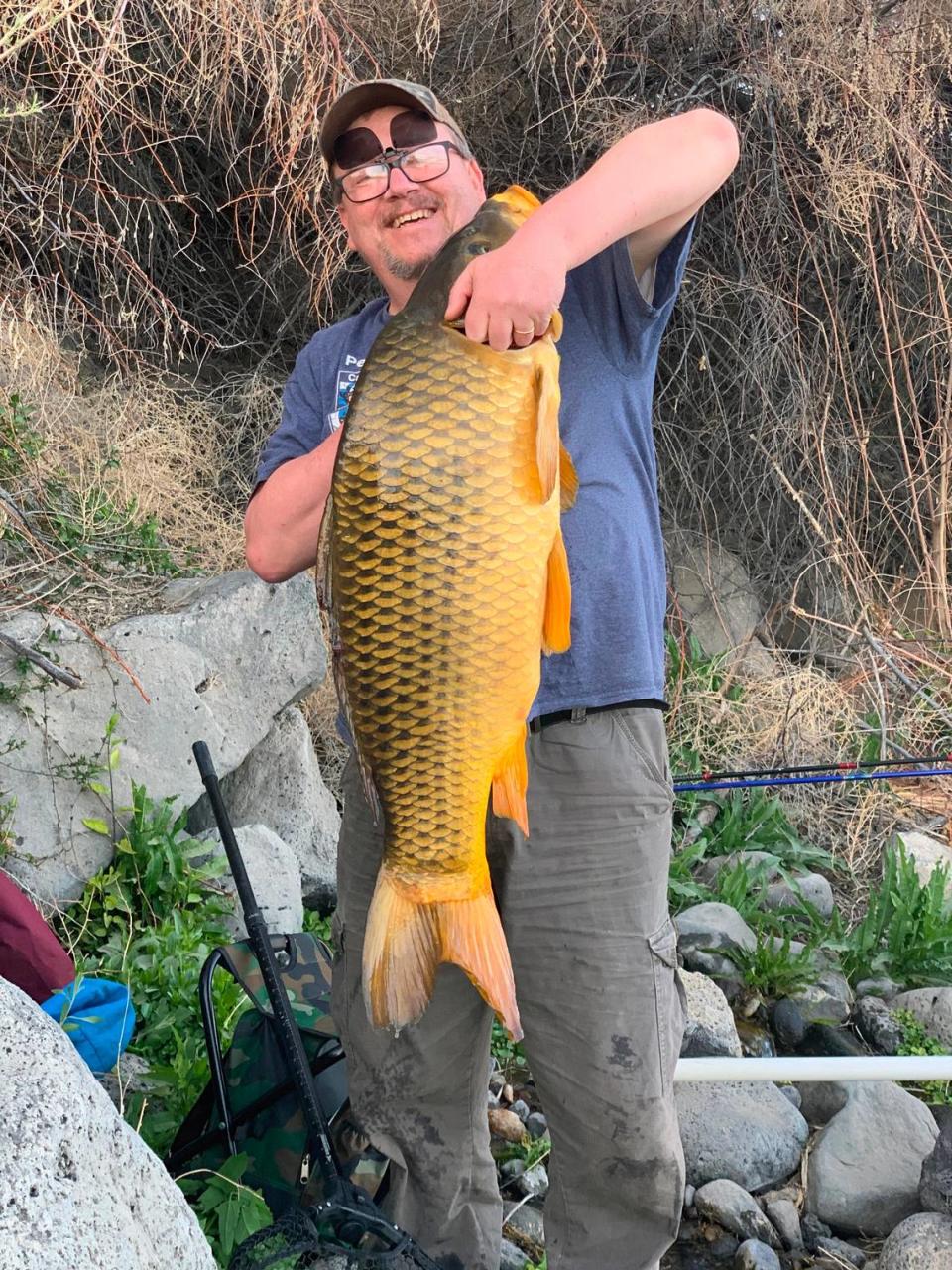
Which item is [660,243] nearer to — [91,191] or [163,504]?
[163,504]

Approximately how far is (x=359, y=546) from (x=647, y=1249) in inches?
52.6

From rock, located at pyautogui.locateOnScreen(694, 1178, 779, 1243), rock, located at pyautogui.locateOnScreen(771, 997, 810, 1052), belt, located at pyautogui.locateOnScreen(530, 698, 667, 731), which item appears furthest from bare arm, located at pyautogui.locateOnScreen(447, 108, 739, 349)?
rock, located at pyautogui.locateOnScreen(771, 997, 810, 1052)

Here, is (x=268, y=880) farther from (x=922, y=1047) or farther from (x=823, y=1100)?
(x=922, y=1047)

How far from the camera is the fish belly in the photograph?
4.71ft

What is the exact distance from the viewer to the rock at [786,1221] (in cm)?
323

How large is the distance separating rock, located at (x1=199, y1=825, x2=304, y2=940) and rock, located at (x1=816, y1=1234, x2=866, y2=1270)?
1.78 meters

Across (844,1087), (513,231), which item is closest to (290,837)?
(844,1087)

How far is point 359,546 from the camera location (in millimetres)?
1493

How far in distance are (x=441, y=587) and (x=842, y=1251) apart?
258 cm

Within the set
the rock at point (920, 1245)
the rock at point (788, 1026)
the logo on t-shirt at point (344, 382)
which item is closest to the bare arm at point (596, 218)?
the logo on t-shirt at point (344, 382)

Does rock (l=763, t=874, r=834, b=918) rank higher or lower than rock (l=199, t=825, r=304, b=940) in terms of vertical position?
lower

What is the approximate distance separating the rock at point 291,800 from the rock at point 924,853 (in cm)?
217

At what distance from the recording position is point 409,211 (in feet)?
6.57

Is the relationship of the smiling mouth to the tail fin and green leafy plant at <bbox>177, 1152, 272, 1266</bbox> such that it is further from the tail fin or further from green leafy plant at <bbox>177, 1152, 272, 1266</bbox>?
green leafy plant at <bbox>177, 1152, 272, 1266</bbox>
